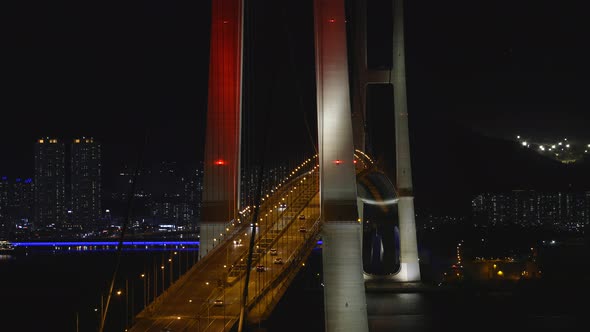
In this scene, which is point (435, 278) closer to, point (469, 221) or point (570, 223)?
point (469, 221)

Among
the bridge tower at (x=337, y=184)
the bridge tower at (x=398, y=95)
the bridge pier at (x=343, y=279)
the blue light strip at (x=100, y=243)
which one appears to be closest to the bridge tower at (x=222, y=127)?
the bridge tower at (x=337, y=184)

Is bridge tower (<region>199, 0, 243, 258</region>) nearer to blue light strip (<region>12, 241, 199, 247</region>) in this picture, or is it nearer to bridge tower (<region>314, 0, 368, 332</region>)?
bridge tower (<region>314, 0, 368, 332</region>)

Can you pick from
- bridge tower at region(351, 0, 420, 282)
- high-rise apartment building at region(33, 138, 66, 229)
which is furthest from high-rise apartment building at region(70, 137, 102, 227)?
bridge tower at region(351, 0, 420, 282)

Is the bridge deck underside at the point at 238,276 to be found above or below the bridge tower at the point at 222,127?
below

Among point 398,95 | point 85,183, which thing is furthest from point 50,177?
point 398,95

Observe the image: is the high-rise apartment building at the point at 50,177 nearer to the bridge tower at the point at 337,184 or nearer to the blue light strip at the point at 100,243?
the blue light strip at the point at 100,243
